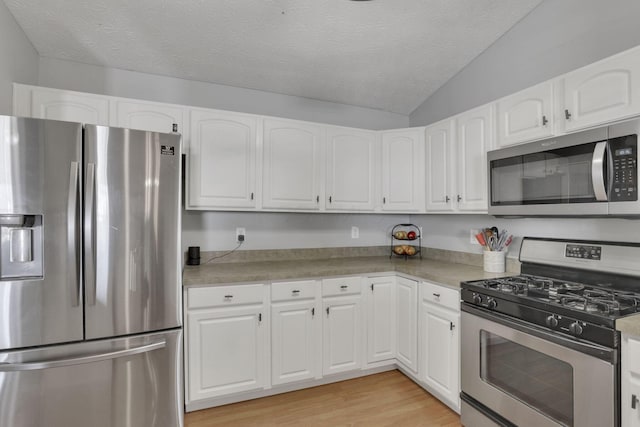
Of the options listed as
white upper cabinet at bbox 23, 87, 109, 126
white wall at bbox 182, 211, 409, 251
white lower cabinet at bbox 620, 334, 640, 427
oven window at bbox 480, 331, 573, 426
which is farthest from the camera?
white wall at bbox 182, 211, 409, 251

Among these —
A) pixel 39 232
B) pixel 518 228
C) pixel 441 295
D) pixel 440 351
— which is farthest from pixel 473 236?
pixel 39 232

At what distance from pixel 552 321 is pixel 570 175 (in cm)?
79

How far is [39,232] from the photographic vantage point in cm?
160

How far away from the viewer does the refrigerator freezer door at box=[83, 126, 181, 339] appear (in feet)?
5.54

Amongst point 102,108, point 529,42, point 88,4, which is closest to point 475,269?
point 529,42

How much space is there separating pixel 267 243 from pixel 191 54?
65.7 inches

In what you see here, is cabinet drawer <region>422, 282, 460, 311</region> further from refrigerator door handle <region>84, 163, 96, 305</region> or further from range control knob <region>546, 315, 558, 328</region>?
refrigerator door handle <region>84, 163, 96, 305</region>

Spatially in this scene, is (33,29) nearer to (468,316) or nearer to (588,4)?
(468,316)

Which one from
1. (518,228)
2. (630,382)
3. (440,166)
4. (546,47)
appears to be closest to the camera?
(630,382)

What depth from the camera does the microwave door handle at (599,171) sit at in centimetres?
155

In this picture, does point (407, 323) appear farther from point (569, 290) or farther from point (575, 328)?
point (575, 328)

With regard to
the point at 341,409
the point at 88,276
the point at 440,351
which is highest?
the point at 88,276

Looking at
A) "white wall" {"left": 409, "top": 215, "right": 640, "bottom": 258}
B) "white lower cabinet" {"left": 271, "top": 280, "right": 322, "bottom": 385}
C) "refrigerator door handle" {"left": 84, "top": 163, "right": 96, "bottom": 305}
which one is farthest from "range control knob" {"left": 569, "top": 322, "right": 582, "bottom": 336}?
"refrigerator door handle" {"left": 84, "top": 163, "right": 96, "bottom": 305}

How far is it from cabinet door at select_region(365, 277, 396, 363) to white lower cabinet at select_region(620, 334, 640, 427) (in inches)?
58.6
